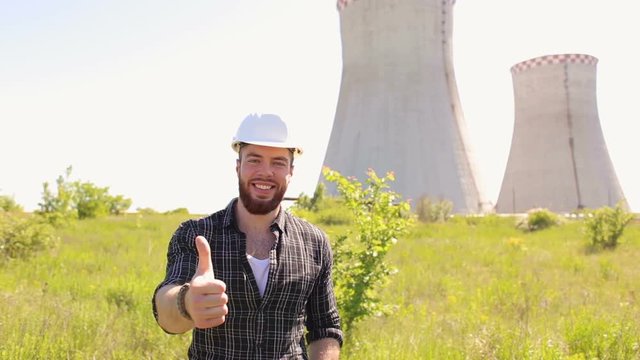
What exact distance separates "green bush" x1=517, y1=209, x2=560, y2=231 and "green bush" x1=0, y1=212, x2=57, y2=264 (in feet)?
32.7

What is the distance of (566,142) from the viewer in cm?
1911

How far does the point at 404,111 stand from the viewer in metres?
15.5

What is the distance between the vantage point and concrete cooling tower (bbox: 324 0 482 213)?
15.4 metres

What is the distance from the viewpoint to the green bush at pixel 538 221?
40.3ft

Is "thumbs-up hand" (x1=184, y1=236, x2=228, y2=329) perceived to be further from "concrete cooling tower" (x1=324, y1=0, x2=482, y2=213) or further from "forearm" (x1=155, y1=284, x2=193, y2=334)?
"concrete cooling tower" (x1=324, y1=0, x2=482, y2=213)

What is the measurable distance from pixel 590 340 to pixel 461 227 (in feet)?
28.3

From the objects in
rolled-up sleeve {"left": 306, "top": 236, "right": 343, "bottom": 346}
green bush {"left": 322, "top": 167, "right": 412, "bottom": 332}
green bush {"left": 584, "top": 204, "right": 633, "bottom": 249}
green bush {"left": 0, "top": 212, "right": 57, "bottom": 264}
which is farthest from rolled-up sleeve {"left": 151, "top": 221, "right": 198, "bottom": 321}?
green bush {"left": 584, "top": 204, "right": 633, "bottom": 249}

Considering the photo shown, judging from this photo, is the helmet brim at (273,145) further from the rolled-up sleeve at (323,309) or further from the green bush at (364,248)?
the green bush at (364,248)

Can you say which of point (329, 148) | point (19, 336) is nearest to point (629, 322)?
point (19, 336)

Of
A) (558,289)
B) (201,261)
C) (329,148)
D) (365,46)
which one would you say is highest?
(365,46)

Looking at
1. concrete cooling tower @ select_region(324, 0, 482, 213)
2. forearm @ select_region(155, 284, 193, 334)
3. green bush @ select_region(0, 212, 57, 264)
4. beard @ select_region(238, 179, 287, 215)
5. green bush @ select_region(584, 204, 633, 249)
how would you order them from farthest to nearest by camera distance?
concrete cooling tower @ select_region(324, 0, 482, 213) < green bush @ select_region(584, 204, 633, 249) < green bush @ select_region(0, 212, 57, 264) < beard @ select_region(238, 179, 287, 215) < forearm @ select_region(155, 284, 193, 334)

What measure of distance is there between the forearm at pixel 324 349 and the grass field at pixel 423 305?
1139 mm

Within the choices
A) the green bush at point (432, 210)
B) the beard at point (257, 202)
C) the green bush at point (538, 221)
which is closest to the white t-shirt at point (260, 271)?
the beard at point (257, 202)

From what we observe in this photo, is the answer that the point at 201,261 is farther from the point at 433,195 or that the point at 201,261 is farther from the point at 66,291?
the point at 433,195
